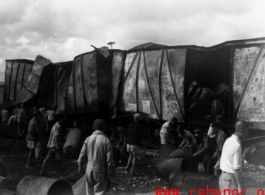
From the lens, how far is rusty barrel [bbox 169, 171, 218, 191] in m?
5.53

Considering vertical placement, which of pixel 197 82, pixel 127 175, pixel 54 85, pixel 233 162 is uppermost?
pixel 197 82

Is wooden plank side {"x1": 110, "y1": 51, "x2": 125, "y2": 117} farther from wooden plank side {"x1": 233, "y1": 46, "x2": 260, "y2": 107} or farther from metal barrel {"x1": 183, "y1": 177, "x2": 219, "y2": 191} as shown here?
metal barrel {"x1": 183, "y1": 177, "x2": 219, "y2": 191}

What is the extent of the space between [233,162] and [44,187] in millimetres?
2945

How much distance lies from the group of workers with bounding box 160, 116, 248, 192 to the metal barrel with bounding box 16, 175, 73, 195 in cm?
246

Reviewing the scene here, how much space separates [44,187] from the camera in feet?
16.8

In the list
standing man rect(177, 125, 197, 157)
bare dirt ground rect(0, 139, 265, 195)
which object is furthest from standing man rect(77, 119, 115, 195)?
standing man rect(177, 125, 197, 157)

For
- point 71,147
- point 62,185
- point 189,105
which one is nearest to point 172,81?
point 189,105


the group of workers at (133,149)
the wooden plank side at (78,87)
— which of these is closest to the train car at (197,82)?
the group of workers at (133,149)

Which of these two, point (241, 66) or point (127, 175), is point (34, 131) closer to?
point (127, 175)

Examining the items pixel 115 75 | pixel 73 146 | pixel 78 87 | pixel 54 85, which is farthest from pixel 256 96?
pixel 54 85

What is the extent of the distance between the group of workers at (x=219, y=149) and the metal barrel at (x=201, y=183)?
0.19 metres

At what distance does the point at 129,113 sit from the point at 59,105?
4.63 metres

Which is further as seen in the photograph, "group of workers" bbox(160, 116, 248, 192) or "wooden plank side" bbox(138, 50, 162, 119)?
"wooden plank side" bbox(138, 50, 162, 119)

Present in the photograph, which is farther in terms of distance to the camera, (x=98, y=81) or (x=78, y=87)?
(x=78, y=87)
